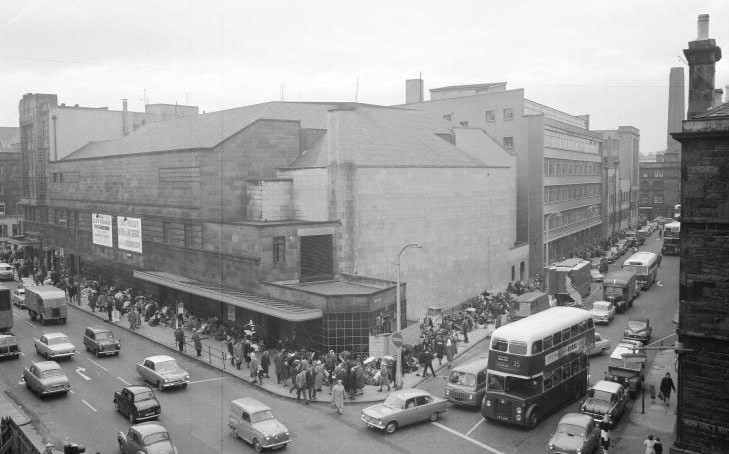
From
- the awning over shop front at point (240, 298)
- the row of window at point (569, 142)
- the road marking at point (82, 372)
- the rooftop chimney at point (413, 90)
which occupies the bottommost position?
the road marking at point (82, 372)

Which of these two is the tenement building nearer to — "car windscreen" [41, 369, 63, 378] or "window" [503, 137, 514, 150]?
"window" [503, 137, 514, 150]

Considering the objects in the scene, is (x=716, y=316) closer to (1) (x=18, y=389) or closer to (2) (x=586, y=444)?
(2) (x=586, y=444)

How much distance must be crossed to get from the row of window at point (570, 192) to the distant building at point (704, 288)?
2042 inches

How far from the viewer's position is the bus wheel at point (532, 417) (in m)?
26.6

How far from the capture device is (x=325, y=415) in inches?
1141

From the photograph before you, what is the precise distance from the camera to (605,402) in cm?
2789

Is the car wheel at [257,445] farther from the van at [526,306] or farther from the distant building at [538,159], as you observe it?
the distant building at [538,159]

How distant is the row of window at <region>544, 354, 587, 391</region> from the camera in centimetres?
2783

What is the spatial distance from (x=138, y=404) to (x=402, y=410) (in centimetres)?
1093

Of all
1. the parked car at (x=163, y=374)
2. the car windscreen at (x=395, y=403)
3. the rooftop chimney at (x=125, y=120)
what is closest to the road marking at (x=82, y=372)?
the parked car at (x=163, y=374)

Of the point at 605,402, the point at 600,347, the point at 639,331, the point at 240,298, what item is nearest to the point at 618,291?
the point at 639,331

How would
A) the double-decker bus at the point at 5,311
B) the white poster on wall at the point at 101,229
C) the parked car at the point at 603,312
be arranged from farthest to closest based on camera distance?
the white poster on wall at the point at 101,229
the parked car at the point at 603,312
the double-decker bus at the point at 5,311

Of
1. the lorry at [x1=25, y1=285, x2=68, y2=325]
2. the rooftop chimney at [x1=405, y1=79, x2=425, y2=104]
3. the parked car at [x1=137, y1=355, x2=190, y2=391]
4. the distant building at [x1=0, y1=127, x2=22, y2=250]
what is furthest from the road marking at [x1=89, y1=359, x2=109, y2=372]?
the distant building at [x1=0, y1=127, x2=22, y2=250]

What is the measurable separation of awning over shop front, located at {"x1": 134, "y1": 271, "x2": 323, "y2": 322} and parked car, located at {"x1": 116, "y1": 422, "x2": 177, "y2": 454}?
1446 cm
